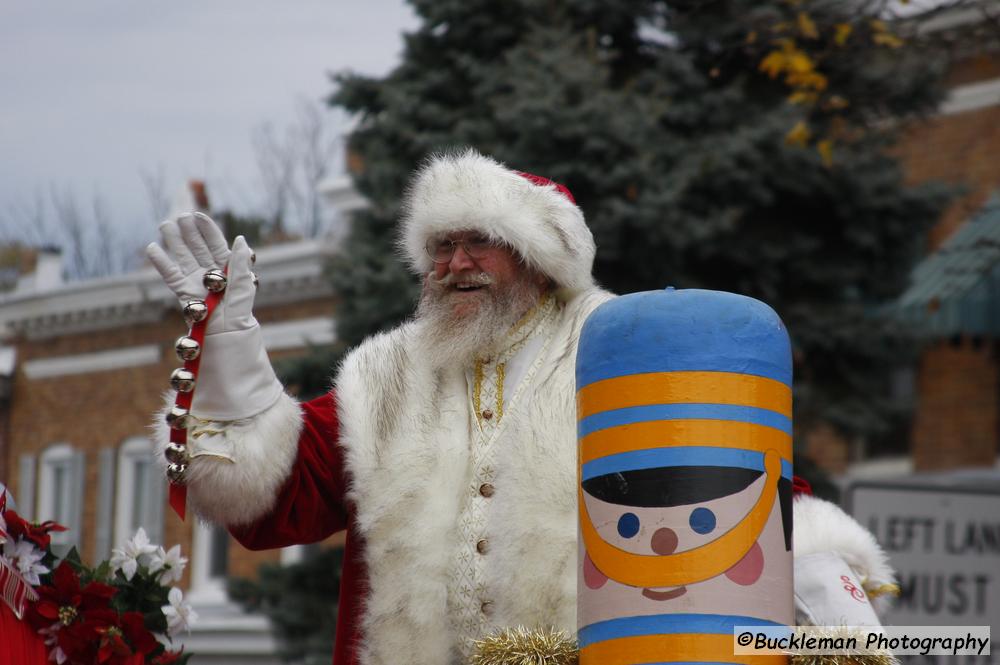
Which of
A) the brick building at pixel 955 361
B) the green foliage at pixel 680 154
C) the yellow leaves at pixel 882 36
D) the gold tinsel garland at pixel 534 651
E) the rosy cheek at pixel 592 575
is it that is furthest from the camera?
the brick building at pixel 955 361

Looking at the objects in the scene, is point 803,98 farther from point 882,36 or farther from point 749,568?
point 749,568

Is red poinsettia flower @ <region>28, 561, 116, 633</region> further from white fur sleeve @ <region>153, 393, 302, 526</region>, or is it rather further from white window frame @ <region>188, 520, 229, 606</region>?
white window frame @ <region>188, 520, 229, 606</region>

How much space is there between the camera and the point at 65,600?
430 cm

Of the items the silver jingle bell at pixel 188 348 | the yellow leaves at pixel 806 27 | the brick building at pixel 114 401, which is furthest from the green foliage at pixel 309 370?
the silver jingle bell at pixel 188 348

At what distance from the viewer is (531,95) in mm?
11195

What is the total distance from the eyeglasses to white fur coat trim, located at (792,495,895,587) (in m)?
1.12

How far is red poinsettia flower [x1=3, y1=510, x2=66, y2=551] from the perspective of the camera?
4.32 meters

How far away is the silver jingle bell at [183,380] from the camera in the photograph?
3998 mm

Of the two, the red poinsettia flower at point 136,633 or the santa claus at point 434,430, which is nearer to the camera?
the santa claus at point 434,430

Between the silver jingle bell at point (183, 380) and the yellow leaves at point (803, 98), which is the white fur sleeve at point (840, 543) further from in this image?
the yellow leaves at point (803, 98)

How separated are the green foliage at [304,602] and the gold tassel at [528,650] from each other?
8.16 meters

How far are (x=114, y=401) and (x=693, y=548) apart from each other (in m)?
18.5

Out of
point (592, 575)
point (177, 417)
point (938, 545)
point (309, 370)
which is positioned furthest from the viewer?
point (309, 370)

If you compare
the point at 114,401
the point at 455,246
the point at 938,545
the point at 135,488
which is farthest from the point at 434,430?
the point at 114,401
